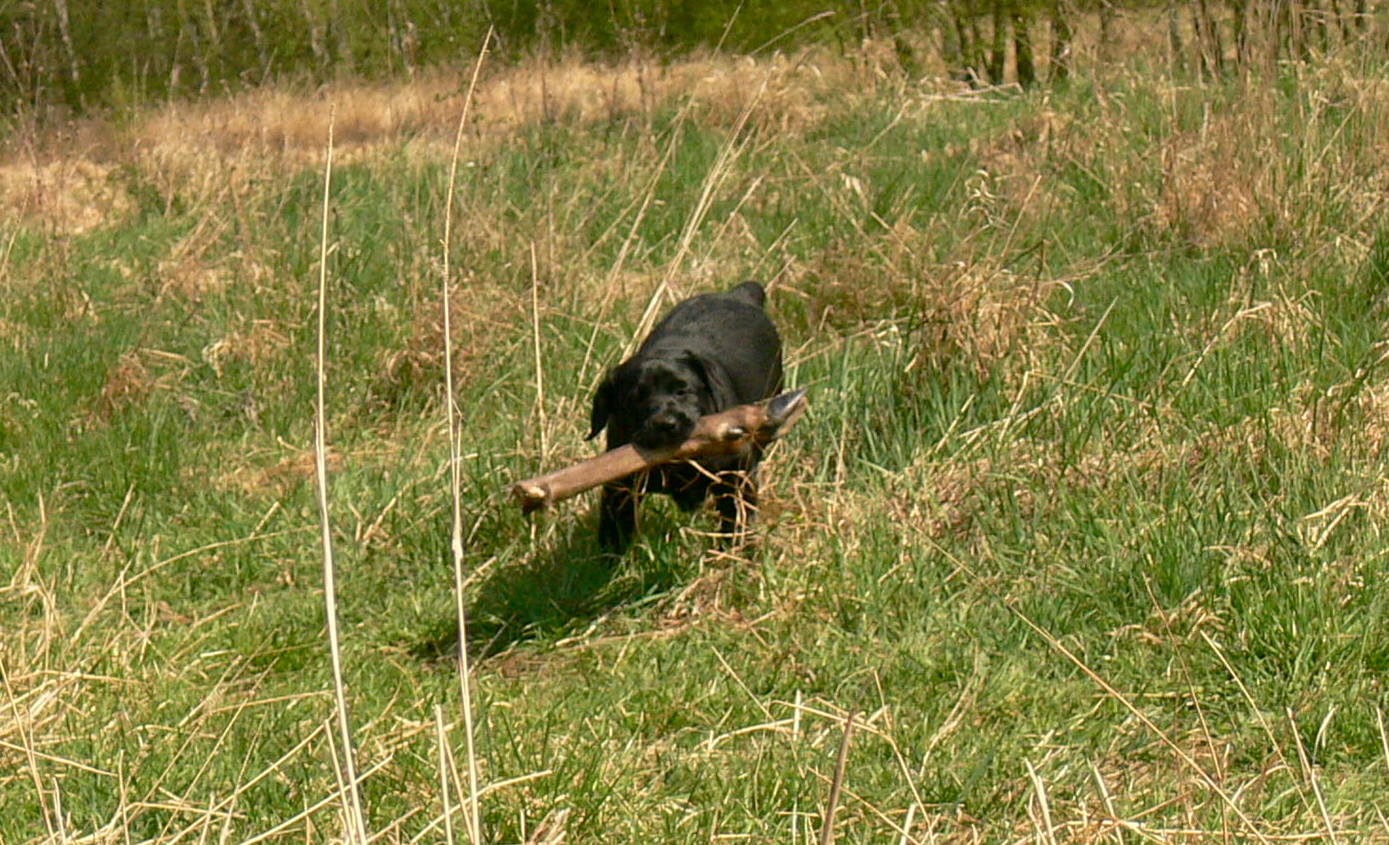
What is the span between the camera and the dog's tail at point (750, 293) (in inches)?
220

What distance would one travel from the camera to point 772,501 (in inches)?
170

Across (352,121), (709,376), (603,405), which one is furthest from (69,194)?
(709,376)

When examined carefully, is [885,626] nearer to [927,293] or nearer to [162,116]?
[927,293]

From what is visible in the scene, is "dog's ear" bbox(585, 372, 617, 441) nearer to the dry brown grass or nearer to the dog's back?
the dog's back

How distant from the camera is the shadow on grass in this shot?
4031 millimetres

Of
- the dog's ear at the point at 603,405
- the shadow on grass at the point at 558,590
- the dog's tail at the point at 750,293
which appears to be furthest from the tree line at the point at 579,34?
the shadow on grass at the point at 558,590

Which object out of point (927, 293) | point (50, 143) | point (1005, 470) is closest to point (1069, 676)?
point (1005, 470)

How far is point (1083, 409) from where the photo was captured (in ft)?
14.4

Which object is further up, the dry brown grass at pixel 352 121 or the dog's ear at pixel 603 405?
the dry brown grass at pixel 352 121

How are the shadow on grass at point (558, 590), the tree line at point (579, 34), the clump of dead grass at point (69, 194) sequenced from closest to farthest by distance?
the shadow on grass at point (558, 590) < the tree line at point (579, 34) < the clump of dead grass at point (69, 194)

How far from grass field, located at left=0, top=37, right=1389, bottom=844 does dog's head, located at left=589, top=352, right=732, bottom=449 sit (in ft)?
0.67

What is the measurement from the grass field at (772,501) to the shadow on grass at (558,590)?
1cm

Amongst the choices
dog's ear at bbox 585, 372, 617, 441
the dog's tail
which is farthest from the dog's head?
the dog's tail

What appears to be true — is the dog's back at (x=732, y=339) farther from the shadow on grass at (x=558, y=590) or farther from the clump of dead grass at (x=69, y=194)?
the clump of dead grass at (x=69, y=194)
